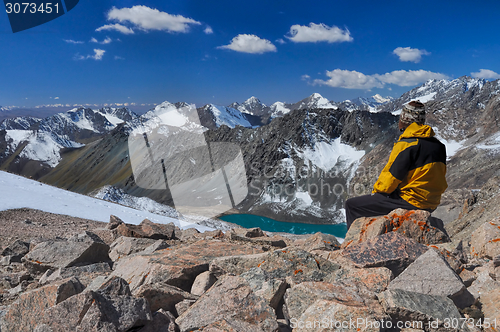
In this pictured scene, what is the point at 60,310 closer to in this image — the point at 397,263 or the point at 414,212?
the point at 397,263

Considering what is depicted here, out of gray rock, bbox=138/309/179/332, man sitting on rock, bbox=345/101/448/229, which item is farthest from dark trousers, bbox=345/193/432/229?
gray rock, bbox=138/309/179/332

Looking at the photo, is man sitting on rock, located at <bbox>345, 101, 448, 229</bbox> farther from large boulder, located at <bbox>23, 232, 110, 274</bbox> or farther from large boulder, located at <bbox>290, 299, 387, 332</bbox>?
large boulder, located at <bbox>23, 232, 110, 274</bbox>

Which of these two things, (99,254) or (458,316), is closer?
(458,316)

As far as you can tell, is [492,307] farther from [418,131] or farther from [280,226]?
[280,226]

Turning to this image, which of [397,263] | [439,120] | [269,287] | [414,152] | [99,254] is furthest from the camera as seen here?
[439,120]

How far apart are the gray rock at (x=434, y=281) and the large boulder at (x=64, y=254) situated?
24.1 feet

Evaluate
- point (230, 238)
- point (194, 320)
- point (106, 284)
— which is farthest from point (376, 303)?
point (230, 238)

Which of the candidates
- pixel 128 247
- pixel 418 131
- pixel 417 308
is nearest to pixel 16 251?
pixel 128 247

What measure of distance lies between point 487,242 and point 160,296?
19.9ft

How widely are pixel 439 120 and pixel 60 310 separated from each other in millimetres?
226949

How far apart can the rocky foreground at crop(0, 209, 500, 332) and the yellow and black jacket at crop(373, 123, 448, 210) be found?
518 mm

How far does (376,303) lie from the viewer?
394 centimetres

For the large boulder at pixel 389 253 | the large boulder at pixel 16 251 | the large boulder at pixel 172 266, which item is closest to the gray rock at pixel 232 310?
the large boulder at pixel 172 266

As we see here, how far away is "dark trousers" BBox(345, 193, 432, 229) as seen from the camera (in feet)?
22.4
